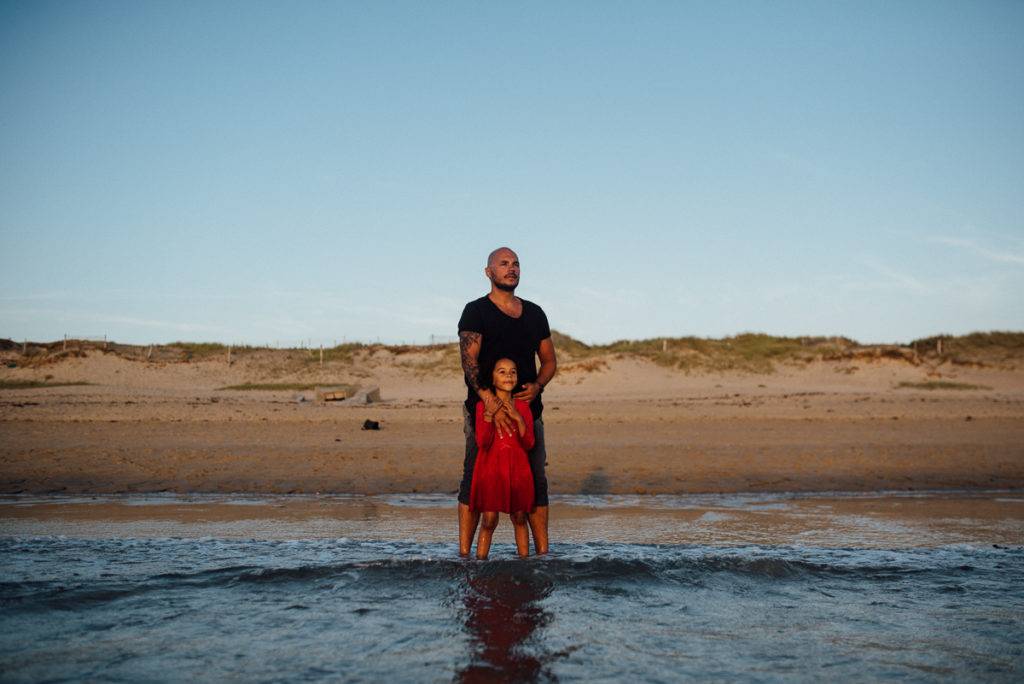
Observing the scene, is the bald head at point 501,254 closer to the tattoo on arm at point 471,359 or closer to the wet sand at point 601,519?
the tattoo on arm at point 471,359

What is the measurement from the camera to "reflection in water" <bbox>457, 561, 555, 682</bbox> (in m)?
3.33

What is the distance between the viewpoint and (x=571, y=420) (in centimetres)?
1833

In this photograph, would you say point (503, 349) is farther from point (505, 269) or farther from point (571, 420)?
point (571, 420)

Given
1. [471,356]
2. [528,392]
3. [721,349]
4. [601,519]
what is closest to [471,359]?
[471,356]

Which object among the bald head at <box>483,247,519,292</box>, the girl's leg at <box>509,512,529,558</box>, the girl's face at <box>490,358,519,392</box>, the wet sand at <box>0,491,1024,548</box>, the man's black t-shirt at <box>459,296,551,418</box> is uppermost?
the bald head at <box>483,247,519,292</box>

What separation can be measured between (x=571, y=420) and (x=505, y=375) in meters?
13.1

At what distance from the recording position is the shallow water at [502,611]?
11.3ft

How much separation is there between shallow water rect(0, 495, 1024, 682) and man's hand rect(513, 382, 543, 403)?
106 centimetres

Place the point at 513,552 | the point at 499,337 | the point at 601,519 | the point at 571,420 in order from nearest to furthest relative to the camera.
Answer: the point at 499,337 < the point at 513,552 < the point at 601,519 < the point at 571,420

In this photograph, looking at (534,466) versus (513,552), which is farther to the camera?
(513,552)

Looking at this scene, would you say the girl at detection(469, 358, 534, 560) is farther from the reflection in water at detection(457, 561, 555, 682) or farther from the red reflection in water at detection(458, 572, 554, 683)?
the red reflection in water at detection(458, 572, 554, 683)

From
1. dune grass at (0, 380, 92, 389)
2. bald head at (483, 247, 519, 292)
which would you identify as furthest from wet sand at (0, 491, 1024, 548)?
dune grass at (0, 380, 92, 389)

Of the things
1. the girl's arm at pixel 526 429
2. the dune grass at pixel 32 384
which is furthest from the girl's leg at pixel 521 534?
the dune grass at pixel 32 384

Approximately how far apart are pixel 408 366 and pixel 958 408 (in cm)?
2181
